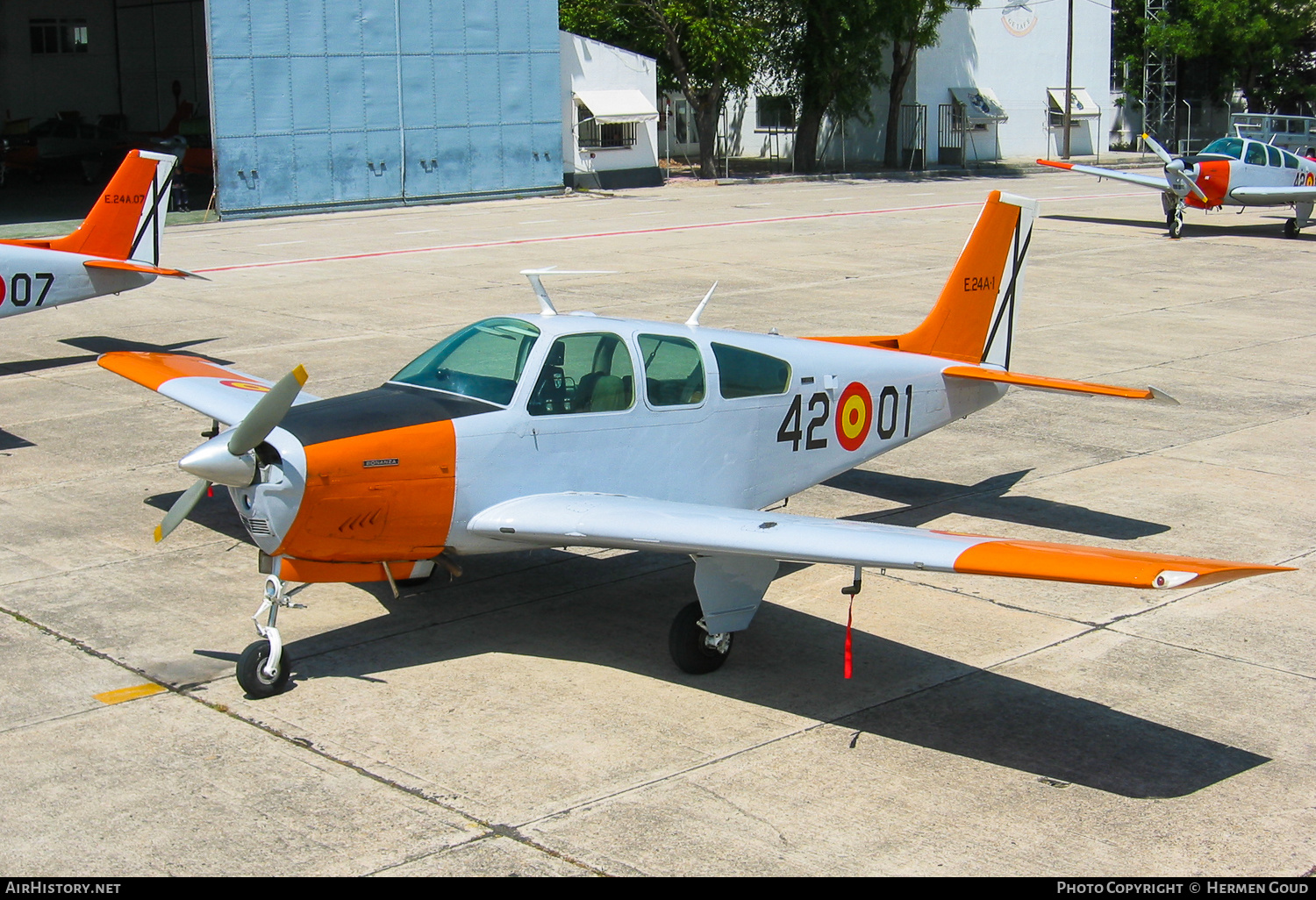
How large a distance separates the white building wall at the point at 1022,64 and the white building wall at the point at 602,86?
1550cm

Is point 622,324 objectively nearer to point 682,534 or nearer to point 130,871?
point 682,534

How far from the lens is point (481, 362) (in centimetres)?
787

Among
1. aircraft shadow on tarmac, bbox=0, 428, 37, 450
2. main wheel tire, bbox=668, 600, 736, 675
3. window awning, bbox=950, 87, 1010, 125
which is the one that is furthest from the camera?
window awning, bbox=950, 87, 1010, 125

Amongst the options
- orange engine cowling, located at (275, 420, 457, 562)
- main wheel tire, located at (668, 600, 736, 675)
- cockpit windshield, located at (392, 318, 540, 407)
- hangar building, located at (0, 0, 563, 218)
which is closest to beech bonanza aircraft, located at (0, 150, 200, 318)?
cockpit windshield, located at (392, 318, 540, 407)

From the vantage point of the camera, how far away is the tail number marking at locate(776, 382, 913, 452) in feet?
29.0

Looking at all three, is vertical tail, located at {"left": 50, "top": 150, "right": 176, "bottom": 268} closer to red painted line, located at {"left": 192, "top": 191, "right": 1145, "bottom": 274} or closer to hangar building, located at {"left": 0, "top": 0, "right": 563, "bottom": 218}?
red painted line, located at {"left": 192, "top": 191, "right": 1145, "bottom": 274}

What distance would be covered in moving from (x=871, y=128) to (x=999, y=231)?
150ft

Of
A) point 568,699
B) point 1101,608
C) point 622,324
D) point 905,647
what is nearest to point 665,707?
point 568,699

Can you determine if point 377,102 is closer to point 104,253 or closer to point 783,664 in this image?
point 104,253

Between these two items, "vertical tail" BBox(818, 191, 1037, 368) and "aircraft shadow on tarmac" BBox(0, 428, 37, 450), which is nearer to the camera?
"vertical tail" BBox(818, 191, 1037, 368)

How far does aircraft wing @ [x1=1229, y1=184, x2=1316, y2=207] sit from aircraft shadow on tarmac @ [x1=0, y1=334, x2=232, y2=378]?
24008 mm

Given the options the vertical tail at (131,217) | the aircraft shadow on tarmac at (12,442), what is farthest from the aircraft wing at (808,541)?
the vertical tail at (131,217)

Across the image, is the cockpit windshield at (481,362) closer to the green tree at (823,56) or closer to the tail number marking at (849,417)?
the tail number marking at (849,417)

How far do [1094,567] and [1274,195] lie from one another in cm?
2806
